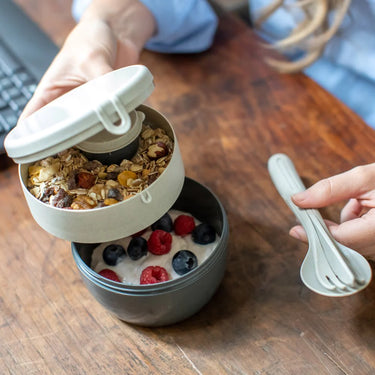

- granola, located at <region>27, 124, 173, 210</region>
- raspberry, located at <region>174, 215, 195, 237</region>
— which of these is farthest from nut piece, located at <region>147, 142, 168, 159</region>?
raspberry, located at <region>174, 215, 195, 237</region>

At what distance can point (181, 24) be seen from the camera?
2.63 feet

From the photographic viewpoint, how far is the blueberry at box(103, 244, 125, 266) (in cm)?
54

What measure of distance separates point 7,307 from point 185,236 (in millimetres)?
215

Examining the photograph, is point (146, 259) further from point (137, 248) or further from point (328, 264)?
point (328, 264)

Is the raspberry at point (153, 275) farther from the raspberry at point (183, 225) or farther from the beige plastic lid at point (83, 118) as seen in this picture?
the beige plastic lid at point (83, 118)

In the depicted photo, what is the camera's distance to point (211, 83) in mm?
783

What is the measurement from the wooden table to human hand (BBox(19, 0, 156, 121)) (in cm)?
8

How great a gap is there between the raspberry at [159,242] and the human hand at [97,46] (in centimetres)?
20

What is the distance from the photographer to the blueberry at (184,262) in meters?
0.51

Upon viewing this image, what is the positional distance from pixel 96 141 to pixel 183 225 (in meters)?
0.14

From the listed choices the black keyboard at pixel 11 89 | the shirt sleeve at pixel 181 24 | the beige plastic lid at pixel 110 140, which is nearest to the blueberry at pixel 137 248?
the beige plastic lid at pixel 110 140

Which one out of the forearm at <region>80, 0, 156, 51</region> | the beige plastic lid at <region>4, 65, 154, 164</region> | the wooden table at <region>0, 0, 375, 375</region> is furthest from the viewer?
the forearm at <region>80, 0, 156, 51</region>

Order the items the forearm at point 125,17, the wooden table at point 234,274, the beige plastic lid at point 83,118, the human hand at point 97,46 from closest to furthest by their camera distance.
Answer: the beige plastic lid at point 83,118, the wooden table at point 234,274, the human hand at point 97,46, the forearm at point 125,17

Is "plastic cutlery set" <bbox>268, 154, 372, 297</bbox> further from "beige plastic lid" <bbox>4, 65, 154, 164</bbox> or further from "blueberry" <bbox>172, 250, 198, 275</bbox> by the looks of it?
"beige plastic lid" <bbox>4, 65, 154, 164</bbox>
